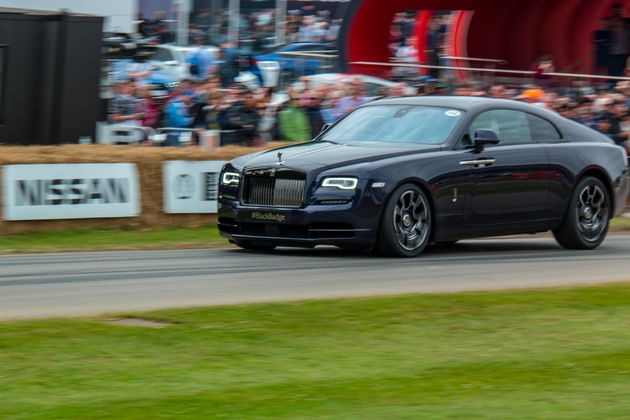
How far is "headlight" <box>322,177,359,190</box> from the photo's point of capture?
1050 centimetres

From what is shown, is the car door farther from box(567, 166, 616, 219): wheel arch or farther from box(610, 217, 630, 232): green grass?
box(610, 217, 630, 232): green grass

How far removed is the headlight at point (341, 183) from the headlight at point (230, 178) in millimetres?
1010

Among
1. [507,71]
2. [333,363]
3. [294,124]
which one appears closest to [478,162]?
A: [333,363]

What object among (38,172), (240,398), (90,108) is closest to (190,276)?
(240,398)

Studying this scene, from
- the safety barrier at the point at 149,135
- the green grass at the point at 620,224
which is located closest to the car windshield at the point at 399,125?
the safety barrier at the point at 149,135

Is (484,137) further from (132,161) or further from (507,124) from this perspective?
(132,161)

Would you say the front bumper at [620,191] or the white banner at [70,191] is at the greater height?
the front bumper at [620,191]

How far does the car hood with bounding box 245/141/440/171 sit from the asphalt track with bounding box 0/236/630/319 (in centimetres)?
86

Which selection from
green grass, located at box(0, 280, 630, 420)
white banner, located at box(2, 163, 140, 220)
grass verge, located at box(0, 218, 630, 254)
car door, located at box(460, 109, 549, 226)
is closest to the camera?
green grass, located at box(0, 280, 630, 420)

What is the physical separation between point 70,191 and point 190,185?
5.58 ft

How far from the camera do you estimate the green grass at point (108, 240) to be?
13.1 m

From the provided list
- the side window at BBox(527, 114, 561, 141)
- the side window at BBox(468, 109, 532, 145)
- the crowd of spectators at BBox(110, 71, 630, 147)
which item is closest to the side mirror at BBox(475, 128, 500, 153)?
the side window at BBox(468, 109, 532, 145)

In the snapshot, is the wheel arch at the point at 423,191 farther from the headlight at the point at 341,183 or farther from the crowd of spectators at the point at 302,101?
the crowd of spectators at the point at 302,101

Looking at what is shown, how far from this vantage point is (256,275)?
950 cm
